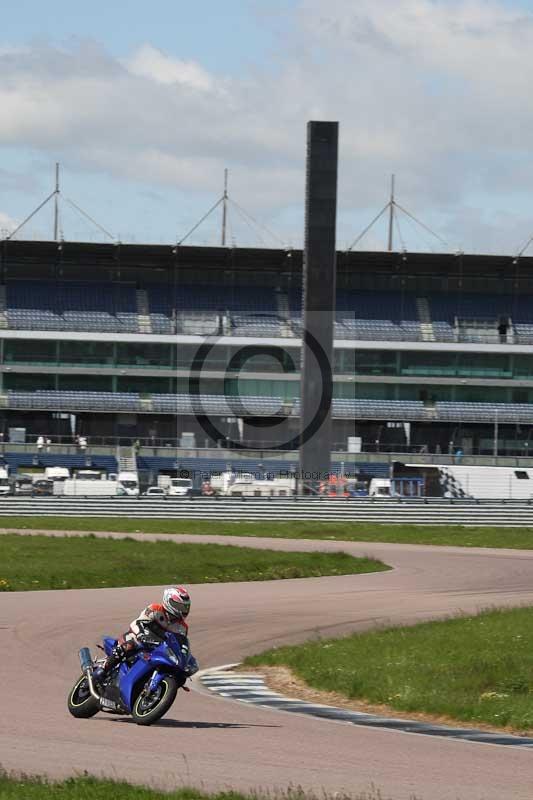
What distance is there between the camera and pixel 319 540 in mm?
47062

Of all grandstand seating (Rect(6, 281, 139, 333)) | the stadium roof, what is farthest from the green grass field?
the stadium roof

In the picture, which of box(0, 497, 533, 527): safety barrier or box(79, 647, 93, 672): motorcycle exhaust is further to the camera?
box(0, 497, 533, 527): safety barrier

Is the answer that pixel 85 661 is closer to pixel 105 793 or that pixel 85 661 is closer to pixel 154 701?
pixel 154 701

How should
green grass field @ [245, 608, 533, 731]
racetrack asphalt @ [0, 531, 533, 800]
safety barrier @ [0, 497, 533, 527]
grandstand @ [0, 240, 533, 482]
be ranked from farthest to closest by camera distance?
1. grandstand @ [0, 240, 533, 482]
2. safety barrier @ [0, 497, 533, 527]
3. green grass field @ [245, 608, 533, 731]
4. racetrack asphalt @ [0, 531, 533, 800]

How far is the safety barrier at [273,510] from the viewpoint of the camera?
55406 millimetres

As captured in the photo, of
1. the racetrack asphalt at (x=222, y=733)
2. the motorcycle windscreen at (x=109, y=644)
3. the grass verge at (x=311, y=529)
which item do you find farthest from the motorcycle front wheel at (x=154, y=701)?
the grass verge at (x=311, y=529)

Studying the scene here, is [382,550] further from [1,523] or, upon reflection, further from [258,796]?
[258,796]

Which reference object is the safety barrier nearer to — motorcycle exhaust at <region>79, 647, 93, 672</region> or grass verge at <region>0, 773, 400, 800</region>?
motorcycle exhaust at <region>79, 647, 93, 672</region>

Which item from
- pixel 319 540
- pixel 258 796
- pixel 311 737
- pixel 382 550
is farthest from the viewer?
pixel 319 540

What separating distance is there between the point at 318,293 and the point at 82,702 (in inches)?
2081

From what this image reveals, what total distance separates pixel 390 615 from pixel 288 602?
106 inches

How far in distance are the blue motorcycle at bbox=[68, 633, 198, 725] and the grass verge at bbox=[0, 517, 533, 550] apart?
3408cm

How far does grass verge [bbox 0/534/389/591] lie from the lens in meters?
30.2

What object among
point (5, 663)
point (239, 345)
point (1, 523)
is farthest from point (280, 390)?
point (5, 663)
